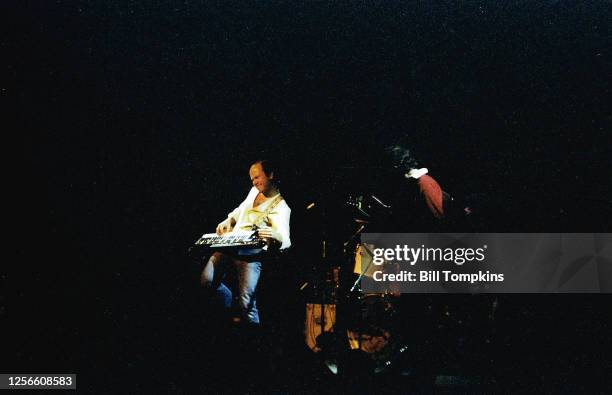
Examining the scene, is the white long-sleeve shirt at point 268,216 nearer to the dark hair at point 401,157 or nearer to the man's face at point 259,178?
the man's face at point 259,178

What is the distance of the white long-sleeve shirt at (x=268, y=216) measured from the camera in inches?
149

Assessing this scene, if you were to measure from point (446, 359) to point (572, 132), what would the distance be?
207cm

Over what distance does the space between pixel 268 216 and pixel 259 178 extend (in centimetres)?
32

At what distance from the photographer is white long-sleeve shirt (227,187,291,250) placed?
3791 millimetres

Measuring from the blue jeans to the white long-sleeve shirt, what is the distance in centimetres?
27

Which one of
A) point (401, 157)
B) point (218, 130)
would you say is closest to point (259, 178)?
point (218, 130)

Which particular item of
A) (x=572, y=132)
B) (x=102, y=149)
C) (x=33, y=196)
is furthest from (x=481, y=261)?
(x=33, y=196)

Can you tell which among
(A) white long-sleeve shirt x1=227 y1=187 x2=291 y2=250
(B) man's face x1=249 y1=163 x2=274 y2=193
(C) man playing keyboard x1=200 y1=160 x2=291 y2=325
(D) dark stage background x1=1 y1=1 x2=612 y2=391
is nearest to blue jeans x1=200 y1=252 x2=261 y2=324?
(C) man playing keyboard x1=200 y1=160 x2=291 y2=325

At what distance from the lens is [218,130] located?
3986 mm

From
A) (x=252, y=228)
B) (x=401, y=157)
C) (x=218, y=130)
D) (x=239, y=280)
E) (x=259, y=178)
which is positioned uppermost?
(x=218, y=130)

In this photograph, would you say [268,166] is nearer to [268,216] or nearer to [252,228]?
[268,216]

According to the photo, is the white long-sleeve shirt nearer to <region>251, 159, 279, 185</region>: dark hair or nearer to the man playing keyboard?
the man playing keyboard

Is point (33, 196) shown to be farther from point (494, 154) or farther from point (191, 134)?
point (494, 154)

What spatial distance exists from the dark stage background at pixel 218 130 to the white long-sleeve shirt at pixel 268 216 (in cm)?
9
